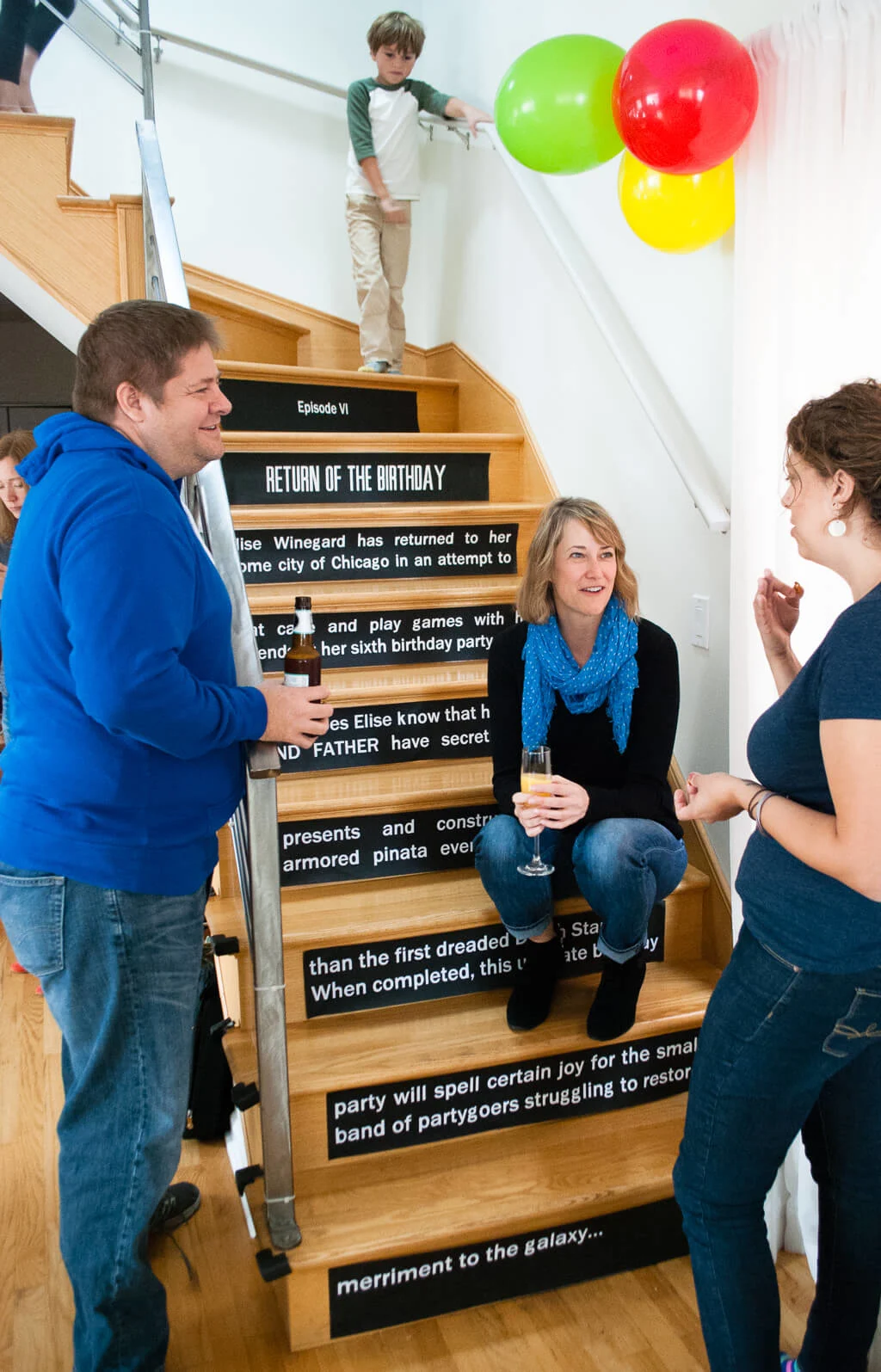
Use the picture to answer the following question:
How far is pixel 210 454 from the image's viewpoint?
1479mm

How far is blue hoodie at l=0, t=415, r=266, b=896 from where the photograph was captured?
125 centimetres

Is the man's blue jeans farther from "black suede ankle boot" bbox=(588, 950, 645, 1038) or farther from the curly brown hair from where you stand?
the curly brown hair

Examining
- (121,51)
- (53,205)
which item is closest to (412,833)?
(53,205)

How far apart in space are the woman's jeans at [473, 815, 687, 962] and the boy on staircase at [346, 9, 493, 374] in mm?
2464

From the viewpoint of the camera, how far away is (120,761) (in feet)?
4.39

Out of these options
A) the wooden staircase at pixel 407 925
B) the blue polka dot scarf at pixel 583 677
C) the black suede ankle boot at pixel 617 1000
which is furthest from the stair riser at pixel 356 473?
the black suede ankle boot at pixel 617 1000

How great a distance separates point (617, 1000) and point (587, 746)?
499mm

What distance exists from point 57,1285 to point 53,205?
9.37ft

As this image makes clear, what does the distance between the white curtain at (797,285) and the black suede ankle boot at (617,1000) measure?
0.31 metres

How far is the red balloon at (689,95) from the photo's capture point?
173 centimetres

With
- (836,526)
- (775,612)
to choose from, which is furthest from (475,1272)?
(836,526)

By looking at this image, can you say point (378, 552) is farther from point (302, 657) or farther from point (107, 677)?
point (107, 677)

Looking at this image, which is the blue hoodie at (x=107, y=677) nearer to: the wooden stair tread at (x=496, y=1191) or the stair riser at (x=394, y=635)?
the wooden stair tread at (x=496, y=1191)

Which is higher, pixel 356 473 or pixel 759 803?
pixel 356 473
